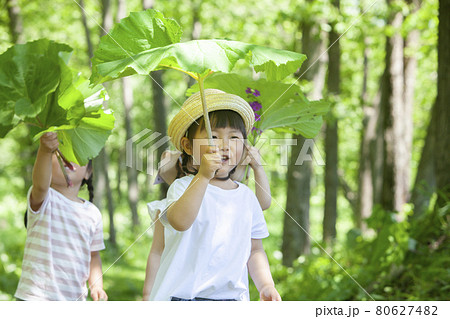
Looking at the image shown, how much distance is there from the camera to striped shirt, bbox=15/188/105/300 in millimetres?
2787

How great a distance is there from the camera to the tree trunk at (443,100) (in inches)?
182

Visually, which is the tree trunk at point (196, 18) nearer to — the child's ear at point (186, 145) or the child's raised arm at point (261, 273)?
the child's ear at point (186, 145)

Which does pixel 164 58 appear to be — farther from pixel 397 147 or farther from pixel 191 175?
pixel 397 147

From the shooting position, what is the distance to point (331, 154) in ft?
29.7

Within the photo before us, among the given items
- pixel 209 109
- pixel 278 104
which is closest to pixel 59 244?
pixel 209 109

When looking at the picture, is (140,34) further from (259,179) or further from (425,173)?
(425,173)

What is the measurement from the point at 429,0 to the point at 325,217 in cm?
421

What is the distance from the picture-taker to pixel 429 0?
7922 mm

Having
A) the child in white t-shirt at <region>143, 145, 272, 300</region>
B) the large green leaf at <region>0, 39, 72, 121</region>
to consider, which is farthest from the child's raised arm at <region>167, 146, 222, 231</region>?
the large green leaf at <region>0, 39, 72, 121</region>

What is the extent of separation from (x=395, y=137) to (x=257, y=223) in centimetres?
533

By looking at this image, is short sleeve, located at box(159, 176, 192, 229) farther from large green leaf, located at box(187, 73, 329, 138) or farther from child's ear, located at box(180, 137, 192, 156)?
large green leaf, located at box(187, 73, 329, 138)

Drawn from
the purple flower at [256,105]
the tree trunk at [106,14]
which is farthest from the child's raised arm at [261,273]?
the tree trunk at [106,14]

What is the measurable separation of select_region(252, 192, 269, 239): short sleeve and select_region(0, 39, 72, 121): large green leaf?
96 centimetres

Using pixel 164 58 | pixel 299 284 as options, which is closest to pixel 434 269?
pixel 299 284
